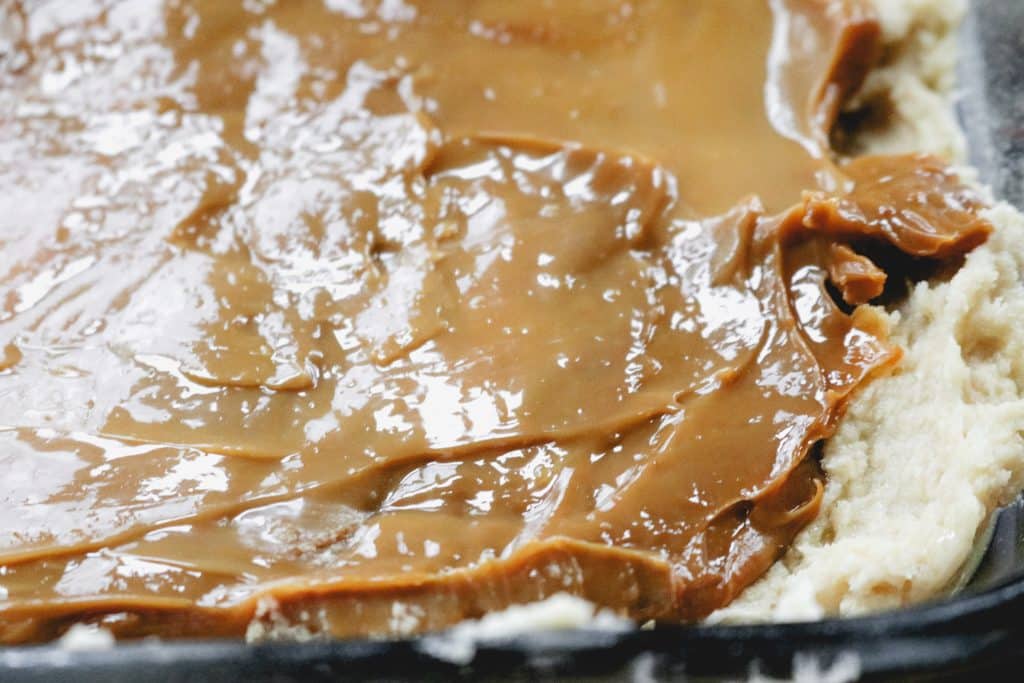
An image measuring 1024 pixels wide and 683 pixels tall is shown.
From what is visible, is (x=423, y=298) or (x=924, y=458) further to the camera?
(x=423, y=298)

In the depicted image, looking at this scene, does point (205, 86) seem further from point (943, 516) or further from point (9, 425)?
point (943, 516)

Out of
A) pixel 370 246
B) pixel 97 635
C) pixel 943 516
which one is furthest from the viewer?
pixel 370 246

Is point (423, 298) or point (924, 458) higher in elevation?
point (423, 298)

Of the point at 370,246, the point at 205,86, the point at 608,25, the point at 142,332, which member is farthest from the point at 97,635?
the point at 608,25
